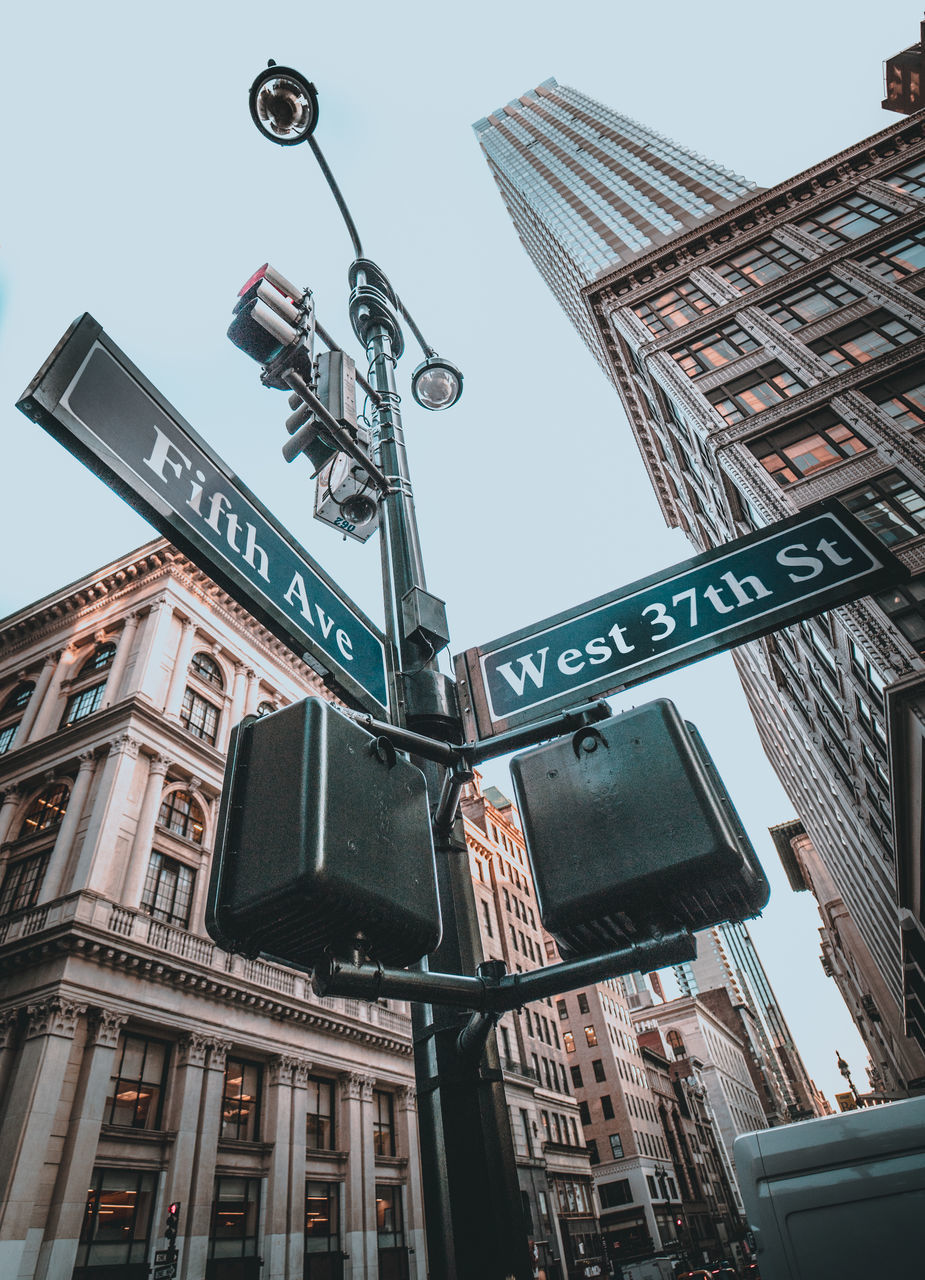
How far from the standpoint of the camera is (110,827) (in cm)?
2327

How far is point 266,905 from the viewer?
1.55 m

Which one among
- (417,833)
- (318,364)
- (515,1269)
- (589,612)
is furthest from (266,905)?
(318,364)

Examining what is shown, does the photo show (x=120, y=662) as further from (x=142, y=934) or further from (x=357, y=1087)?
(x=357, y=1087)

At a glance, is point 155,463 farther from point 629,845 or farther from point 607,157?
point 607,157

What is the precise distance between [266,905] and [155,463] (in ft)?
5.03

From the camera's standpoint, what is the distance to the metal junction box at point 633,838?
1.90 m

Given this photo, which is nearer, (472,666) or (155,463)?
(155,463)

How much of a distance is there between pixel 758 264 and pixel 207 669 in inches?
1342

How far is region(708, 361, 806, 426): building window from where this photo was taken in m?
27.4

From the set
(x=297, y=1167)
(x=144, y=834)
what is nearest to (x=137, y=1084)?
(x=297, y=1167)

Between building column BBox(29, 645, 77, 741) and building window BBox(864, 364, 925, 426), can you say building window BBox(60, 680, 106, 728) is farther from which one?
building window BBox(864, 364, 925, 426)

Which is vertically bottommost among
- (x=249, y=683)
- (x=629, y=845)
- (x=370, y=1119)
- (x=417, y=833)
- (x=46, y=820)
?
(x=629, y=845)

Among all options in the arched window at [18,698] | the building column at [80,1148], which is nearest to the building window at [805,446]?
the building column at [80,1148]

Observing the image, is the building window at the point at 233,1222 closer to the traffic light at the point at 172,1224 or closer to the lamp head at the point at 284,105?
the traffic light at the point at 172,1224
